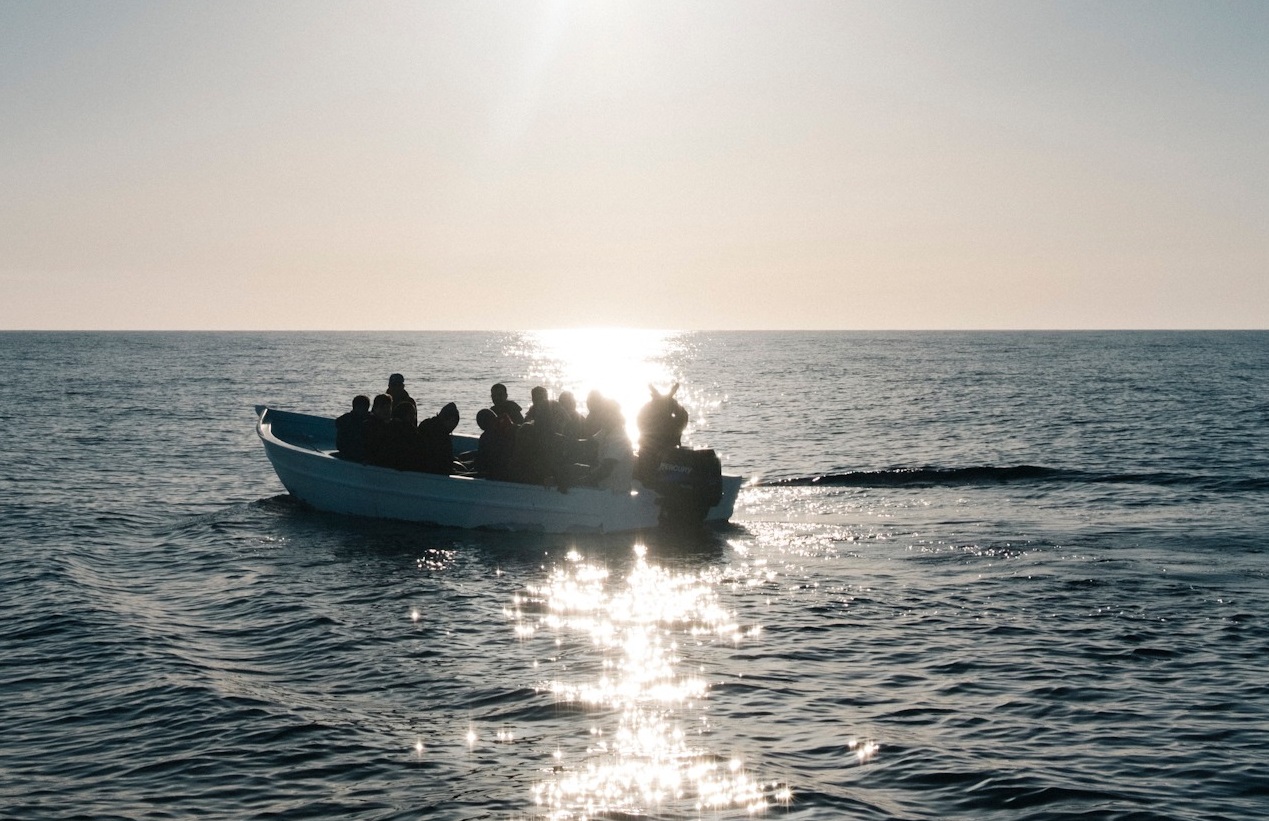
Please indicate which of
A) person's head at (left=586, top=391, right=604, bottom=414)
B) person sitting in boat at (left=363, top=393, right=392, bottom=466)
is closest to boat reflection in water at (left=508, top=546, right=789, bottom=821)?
person's head at (left=586, top=391, right=604, bottom=414)

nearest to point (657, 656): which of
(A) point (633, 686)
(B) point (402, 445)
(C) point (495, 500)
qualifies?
(A) point (633, 686)

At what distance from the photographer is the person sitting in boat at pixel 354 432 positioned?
60.1 ft

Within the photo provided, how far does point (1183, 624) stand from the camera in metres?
11.6

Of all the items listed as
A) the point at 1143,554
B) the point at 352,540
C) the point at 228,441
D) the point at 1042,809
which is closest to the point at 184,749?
the point at 1042,809

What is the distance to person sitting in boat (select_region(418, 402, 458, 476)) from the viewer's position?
1777 centimetres

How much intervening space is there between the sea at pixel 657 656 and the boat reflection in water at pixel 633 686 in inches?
1.6

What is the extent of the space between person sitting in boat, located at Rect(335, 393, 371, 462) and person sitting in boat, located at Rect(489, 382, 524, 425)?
2.31 metres

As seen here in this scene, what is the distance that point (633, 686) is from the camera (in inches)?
388

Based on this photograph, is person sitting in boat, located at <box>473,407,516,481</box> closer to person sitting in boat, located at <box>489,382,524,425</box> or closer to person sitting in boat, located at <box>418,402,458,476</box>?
person sitting in boat, located at <box>489,382,524,425</box>

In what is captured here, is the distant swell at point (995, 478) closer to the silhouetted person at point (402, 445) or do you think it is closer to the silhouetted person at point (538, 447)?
the silhouetted person at point (538, 447)

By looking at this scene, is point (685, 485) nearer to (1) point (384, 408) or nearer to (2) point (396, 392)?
(1) point (384, 408)

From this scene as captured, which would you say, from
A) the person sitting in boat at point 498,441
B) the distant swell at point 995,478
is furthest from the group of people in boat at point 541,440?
the distant swell at point 995,478

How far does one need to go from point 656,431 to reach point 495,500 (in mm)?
2772

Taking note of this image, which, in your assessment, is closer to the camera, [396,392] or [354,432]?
[354,432]
